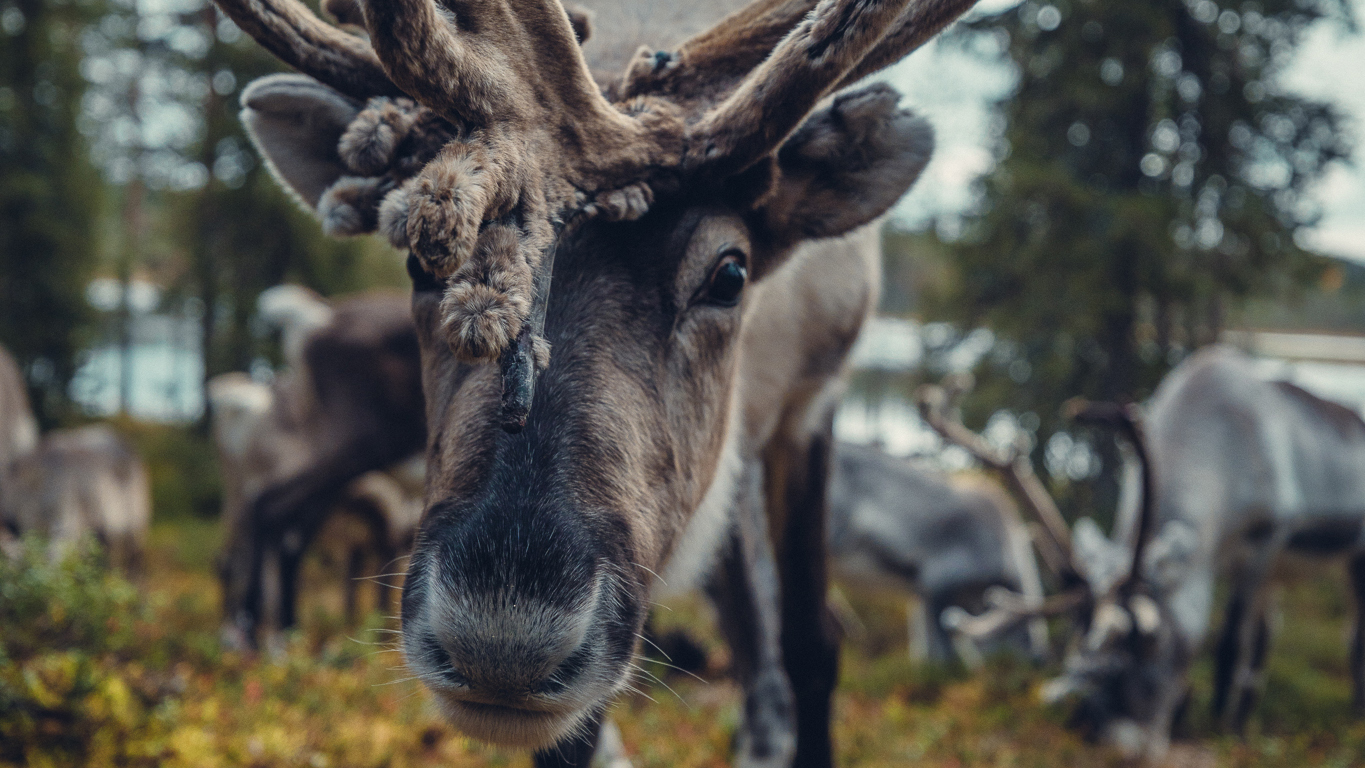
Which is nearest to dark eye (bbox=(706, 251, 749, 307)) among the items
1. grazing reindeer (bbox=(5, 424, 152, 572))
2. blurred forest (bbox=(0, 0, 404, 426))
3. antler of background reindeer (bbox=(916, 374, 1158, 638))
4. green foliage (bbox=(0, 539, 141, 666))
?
green foliage (bbox=(0, 539, 141, 666))

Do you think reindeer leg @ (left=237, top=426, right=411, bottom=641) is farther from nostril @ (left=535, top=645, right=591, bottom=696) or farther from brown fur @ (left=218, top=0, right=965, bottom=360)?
nostril @ (left=535, top=645, right=591, bottom=696)

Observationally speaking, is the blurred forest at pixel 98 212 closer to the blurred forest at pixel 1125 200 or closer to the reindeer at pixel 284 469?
the reindeer at pixel 284 469

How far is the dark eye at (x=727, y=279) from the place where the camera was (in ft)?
6.37

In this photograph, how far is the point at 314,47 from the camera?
2.00 m

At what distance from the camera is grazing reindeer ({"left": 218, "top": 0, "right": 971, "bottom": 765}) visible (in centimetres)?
151

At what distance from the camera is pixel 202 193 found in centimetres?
1566

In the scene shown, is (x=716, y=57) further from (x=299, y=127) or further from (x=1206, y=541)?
(x=1206, y=541)

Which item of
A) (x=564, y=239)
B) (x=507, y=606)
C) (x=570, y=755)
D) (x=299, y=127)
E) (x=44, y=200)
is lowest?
(x=570, y=755)

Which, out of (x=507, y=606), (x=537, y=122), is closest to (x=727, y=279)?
(x=537, y=122)

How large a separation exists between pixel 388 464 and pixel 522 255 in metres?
5.27

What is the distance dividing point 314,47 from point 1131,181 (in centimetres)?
978

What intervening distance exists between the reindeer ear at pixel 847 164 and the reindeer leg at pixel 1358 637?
7575 mm

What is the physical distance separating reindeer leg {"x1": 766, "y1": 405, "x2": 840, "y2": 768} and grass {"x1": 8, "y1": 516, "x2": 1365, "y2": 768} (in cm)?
49

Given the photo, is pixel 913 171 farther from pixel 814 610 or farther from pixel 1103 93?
pixel 1103 93
